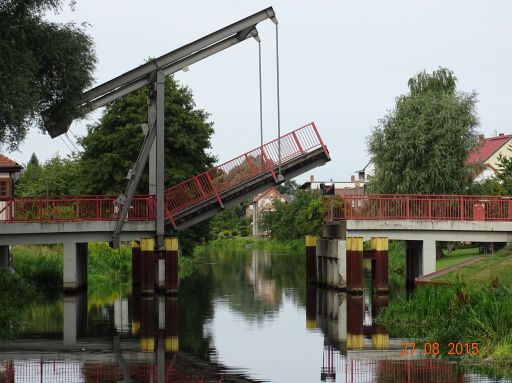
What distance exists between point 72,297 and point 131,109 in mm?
16608

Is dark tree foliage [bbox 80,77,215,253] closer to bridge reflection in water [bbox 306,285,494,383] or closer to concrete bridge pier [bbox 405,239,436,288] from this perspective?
concrete bridge pier [bbox 405,239,436,288]

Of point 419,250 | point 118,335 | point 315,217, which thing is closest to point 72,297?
point 118,335

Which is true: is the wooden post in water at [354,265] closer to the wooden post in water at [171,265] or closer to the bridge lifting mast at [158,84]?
the wooden post in water at [171,265]

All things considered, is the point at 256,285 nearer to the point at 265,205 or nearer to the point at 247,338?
the point at 247,338

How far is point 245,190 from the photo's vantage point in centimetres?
3897

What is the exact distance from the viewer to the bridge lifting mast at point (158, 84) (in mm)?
37781

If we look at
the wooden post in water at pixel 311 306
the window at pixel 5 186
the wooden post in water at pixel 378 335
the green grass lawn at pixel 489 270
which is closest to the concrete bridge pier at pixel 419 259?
the green grass lawn at pixel 489 270

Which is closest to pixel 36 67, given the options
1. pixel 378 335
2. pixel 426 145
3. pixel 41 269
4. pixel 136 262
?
pixel 378 335

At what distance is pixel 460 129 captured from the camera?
54.1 m

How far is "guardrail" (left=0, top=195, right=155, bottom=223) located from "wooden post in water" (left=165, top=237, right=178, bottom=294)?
1.35 meters

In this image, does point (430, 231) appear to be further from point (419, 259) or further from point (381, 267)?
point (381, 267)

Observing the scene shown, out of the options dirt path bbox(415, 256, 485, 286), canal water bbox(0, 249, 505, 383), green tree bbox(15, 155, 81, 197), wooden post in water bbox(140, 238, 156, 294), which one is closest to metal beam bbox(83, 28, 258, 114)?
wooden post in water bbox(140, 238, 156, 294)

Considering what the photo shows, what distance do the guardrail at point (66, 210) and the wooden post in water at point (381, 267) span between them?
8.54 metres

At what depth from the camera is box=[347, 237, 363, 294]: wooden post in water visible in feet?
130
